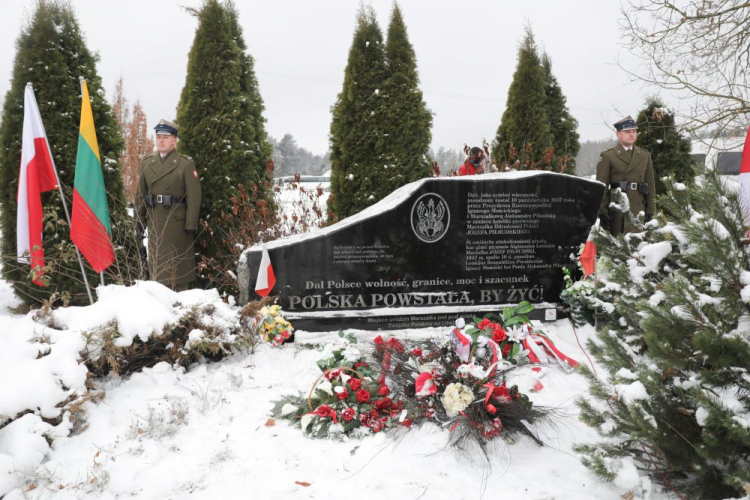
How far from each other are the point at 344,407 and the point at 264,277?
173 cm

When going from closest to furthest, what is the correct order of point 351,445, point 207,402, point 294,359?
point 351,445 < point 207,402 < point 294,359

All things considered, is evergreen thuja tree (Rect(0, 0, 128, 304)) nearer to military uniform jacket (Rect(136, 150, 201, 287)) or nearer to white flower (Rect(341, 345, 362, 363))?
military uniform jacket (Rect(136, 150, 201, 287))

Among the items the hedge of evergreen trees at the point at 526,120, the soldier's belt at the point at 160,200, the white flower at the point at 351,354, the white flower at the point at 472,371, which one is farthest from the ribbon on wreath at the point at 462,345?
the hedge of evergreen trees at the point at 526,120

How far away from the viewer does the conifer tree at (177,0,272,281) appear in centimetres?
614

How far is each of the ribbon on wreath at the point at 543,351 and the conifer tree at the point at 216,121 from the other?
3.57m

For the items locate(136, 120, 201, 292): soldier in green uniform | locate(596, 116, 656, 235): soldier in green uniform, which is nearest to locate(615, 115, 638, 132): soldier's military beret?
locate(596, 116, 656, 235): soldier in green uniform

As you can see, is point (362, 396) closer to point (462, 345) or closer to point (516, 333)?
point (462, 345)

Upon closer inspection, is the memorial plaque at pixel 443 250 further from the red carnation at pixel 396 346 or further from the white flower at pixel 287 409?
the white flower at pixel 287 409

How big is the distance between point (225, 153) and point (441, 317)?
3.18 metres

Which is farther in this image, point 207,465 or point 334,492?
point 207,465

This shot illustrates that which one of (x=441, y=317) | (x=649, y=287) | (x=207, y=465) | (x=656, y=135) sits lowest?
(x=207, y=465)

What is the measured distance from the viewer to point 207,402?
3.13 metres

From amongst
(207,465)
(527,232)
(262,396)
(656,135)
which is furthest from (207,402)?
(656,135)

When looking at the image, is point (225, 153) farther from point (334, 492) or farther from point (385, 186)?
point (334, 492)
